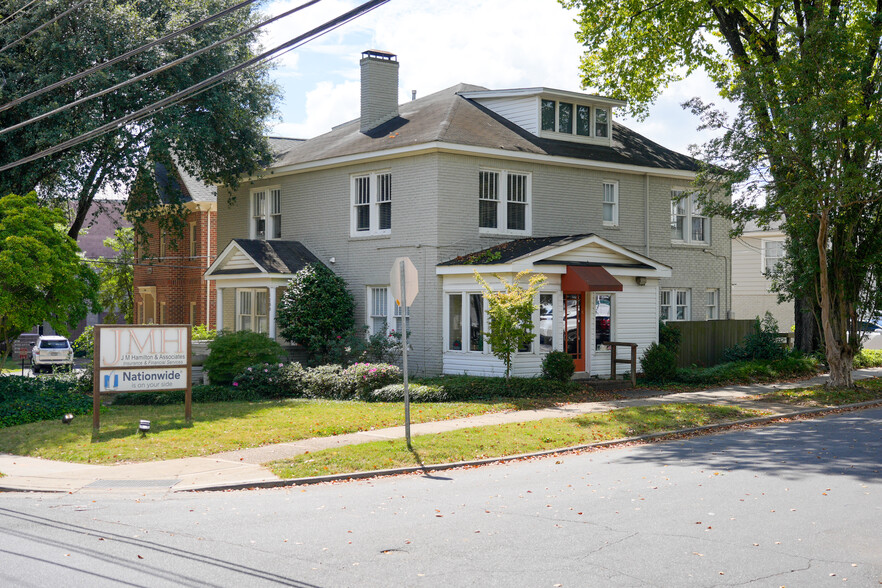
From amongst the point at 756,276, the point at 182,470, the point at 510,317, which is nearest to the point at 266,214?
the point at 510,317

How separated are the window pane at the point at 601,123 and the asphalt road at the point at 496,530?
16.9 meters

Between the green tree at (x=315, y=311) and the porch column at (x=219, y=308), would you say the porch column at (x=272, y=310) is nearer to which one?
the green tree at (x=315, y=311)

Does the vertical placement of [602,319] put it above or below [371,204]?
below

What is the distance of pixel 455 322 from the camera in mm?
22750

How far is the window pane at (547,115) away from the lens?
1024 inches

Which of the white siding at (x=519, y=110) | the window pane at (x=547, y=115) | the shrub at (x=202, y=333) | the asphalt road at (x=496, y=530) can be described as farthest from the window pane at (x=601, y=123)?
the asphalt road at (x=496, y=530)

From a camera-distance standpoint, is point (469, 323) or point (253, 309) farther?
point (253, 309)

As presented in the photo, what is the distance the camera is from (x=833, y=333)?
21.2 metres

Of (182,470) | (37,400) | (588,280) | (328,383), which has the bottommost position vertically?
(182,470)

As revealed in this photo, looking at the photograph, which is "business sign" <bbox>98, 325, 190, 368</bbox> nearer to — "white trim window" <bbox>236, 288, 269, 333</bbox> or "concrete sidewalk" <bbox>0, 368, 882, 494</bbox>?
"concrete sidewalk" <bbox>0, 368, 882, 494</bbox>

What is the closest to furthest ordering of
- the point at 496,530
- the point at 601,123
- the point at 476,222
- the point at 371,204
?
the point at 496,530 < the point at 476,222 < the point at 371,204 < the point at 601,123

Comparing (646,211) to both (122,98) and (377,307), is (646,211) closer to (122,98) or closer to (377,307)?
(377,307)

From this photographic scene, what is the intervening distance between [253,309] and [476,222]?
807 cm

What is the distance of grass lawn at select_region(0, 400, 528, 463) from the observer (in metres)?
13.5
